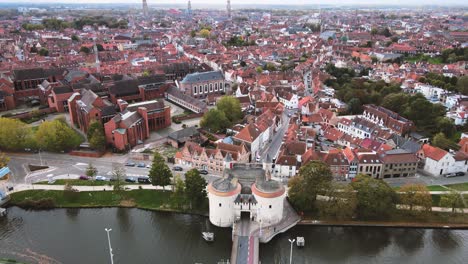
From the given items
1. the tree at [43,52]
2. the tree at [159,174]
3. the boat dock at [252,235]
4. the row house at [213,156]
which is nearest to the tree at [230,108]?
the row house at [213,156]

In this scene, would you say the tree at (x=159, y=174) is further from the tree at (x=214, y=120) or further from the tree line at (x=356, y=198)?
the tree at (x=214, y=120)

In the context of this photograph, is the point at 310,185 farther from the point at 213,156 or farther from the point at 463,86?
the point at 463,86

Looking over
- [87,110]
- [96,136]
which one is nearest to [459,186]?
[96,136]

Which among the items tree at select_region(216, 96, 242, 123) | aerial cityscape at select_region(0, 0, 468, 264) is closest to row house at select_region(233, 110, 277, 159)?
aerial cityscape at select_region(0, 0, 468, 264)

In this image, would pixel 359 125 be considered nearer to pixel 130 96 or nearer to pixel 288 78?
pixel 288 78

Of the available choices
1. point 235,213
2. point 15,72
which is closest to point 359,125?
point 235,213

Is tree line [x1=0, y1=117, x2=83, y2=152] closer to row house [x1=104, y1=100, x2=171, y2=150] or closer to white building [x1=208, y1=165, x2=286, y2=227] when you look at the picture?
row house [x1=104, y1=100, x2=171, y2=150]
